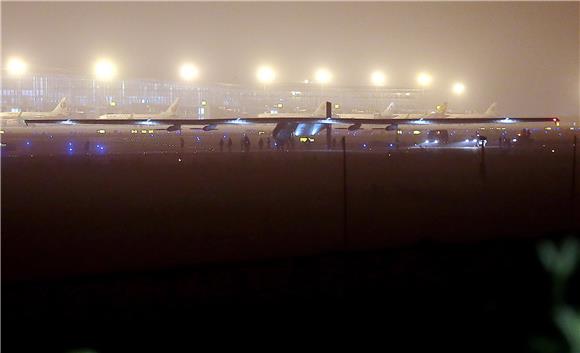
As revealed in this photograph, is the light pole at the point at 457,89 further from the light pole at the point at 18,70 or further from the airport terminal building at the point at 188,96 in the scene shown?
the light pole at the point at 18,70

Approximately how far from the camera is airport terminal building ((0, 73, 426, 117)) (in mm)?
73500

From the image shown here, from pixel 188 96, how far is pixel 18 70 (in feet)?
68.8

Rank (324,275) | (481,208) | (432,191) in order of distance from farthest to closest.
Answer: (432,191) → (481,208) → (324,275)

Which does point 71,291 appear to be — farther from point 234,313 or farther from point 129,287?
point 234,313

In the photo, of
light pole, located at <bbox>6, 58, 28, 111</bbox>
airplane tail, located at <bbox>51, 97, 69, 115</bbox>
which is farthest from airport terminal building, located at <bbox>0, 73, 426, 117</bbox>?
airplane tail, located at <bbox>51, 97, 69, 115</bbox>

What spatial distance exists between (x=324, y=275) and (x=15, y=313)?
3827mm

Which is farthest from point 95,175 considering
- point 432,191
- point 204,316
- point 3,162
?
point 204,316

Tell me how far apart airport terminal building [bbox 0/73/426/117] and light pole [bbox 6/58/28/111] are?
0.14 meters

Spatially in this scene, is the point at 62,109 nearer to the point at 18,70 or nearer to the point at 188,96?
the point at 18,70

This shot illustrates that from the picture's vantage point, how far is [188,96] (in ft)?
273

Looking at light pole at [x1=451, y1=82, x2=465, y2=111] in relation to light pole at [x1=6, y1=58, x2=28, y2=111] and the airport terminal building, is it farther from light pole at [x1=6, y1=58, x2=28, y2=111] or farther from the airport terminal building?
light pole at [x1=6, y1=58, x2=28, y2=111]

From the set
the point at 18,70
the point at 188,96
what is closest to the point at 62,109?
the point at 18,70

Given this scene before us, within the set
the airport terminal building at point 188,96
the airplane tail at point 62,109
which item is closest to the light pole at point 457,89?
the airport terminal building at point 188,96

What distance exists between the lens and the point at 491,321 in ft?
22.5
